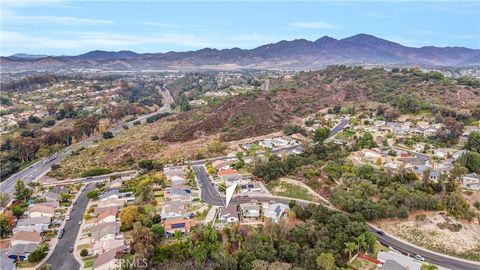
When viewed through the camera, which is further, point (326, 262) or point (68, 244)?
point (68, 244)

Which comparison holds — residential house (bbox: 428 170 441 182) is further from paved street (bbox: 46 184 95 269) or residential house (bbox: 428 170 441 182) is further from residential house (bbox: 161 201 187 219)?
paved street (bbox: 46 184 95 269)

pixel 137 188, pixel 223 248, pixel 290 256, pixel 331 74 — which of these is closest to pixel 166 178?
pixel 137 188

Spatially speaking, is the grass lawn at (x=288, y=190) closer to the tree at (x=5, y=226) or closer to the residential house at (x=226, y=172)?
the residential house at (x=226, y=172)

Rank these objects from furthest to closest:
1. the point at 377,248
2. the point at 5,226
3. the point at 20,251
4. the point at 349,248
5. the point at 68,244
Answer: the point at 5,226
the point at 68,244
the point at 20,251
the point at 377,248
the point at 349,248

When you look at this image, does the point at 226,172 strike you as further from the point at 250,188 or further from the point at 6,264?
the point at 6,264

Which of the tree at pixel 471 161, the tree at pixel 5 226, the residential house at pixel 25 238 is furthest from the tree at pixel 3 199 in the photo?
the tree at pixel 471 161

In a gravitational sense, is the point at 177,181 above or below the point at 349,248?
below

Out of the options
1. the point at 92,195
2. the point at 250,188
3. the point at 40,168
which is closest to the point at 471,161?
the point at 250,188
